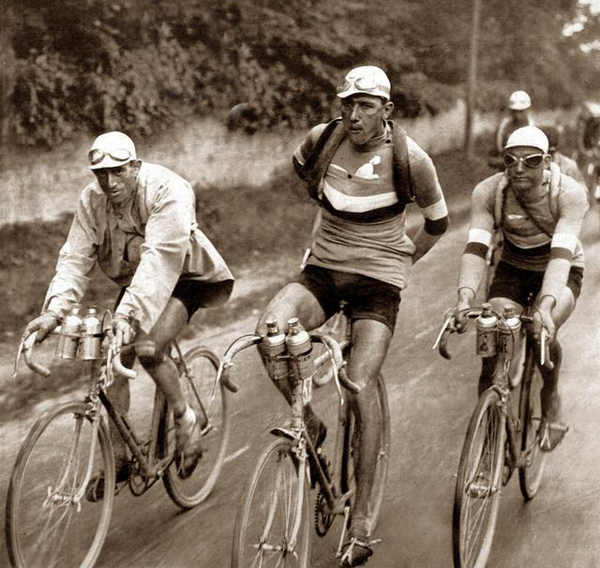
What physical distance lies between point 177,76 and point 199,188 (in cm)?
150

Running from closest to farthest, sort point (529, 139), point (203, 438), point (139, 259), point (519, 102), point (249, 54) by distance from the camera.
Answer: point (139, 259) → point (529, 139) → point (203, 438) → point (519, 102) → point (249, 54)

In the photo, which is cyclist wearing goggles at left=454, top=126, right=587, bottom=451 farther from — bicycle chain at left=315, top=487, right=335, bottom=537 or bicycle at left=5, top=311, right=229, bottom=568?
bicycle at left=5, top=311, right=229, bottom=568

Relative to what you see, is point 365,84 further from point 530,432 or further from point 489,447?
point 530,432

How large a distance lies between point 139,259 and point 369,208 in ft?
3.67

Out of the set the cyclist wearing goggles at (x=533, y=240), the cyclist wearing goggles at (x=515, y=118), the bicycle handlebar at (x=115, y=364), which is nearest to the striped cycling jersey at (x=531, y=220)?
the cyclist wearing goggles at (x=533, y=240)

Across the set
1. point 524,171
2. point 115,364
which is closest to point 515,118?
point 524,171

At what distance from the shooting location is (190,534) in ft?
16.4

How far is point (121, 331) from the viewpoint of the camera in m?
4.31

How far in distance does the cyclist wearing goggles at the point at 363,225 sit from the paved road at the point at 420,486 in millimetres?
789

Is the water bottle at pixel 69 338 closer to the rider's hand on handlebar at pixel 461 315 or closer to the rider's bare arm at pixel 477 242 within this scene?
the rider's hand on handlebar at pixel 461 315

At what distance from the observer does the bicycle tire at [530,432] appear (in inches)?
212

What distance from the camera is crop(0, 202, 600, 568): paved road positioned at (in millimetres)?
4828

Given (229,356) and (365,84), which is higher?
(365,84)

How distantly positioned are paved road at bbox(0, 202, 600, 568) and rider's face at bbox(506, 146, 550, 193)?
1659mm
